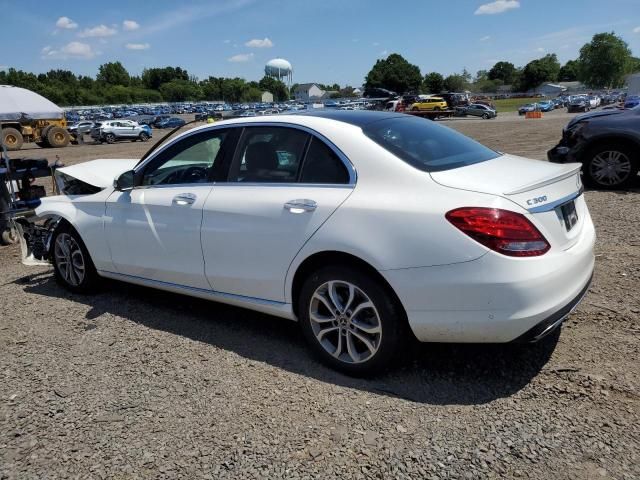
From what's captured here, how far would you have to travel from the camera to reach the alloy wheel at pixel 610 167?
26.5 feet

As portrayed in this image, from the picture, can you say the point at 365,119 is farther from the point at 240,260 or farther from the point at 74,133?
the point at 74,133

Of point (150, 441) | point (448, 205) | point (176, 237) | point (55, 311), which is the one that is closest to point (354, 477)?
point (150, 441)

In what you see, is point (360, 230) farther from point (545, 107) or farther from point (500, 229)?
point (545, 107)

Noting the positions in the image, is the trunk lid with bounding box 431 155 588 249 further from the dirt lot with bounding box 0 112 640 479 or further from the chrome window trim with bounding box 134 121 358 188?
the dirt lot with bounding box 0 112 640 479

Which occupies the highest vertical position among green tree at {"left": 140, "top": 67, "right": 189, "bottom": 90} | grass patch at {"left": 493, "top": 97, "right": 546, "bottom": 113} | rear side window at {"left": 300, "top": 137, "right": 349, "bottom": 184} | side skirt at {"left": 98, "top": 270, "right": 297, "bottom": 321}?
green tree at {"left": 140, "top": 67, "right": 189, "bottom": 90}

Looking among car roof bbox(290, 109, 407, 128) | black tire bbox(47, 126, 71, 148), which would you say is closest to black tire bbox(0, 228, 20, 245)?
car roof bbox(290, 109, 407, 128)

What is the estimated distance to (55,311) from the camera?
462cm

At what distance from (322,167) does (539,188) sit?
128cm

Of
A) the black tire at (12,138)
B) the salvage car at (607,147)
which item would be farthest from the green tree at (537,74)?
the salvage car at (607,147)

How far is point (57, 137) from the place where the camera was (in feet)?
105

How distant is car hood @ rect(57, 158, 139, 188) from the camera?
4.78 m

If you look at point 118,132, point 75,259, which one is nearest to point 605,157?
point 75,259

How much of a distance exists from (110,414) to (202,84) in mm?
166629

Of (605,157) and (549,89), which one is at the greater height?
(549,89)
